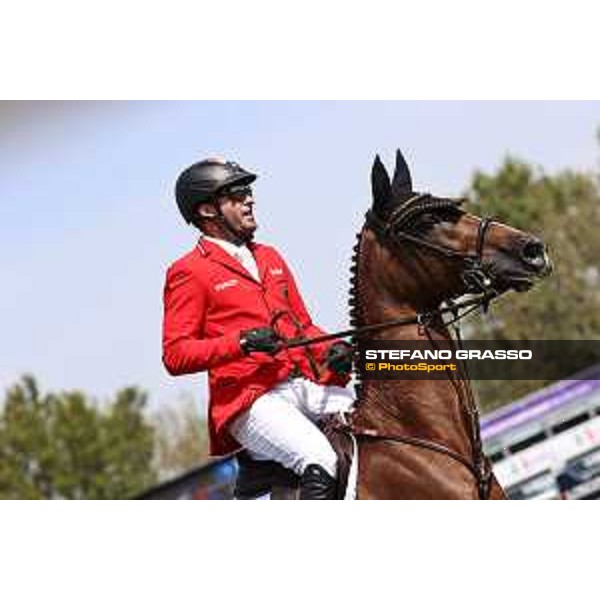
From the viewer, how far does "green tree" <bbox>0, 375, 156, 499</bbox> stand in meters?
22.3

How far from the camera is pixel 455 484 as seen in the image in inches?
247

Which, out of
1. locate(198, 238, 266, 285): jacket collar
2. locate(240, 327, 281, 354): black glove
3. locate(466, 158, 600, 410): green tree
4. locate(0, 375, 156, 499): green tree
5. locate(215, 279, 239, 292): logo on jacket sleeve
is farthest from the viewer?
locate(0, 375, 156, 499): green tree

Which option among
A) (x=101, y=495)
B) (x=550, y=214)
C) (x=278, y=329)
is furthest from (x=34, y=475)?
(x=278, y=329)

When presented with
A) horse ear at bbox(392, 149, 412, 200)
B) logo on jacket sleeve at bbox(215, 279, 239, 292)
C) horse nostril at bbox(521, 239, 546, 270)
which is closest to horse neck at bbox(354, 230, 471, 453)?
horse ear at bbox(392, 149, 412, 200)

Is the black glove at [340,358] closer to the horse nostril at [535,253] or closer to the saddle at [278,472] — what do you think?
the saddle at [278,472]

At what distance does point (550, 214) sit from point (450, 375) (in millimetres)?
15829

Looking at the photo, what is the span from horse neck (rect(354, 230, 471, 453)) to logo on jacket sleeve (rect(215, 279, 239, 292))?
0.58m

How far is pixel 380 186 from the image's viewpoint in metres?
6.54

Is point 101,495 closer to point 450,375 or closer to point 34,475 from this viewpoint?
point 34,475

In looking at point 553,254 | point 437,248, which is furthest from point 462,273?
point 553,254

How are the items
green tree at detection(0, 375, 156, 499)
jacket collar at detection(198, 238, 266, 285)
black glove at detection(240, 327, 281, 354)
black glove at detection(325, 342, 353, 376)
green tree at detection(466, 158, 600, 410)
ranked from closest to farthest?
1. black glove at detection(240, 327, 281, 354)
2. black glove at detection(325, 342, 353, 376)
3. jacket collar at detection(198, 238, 266, 285)
4. green tree at detection(466, 158, 600, 410)
5. green tree at detection(0, 375, 156, 499)

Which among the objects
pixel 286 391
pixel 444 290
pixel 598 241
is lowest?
pixel 286 391

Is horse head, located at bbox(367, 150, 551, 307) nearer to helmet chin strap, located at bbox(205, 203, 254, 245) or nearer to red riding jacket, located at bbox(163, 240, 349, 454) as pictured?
red riding jacket, located at bbox(163, 240, 349, 454)
